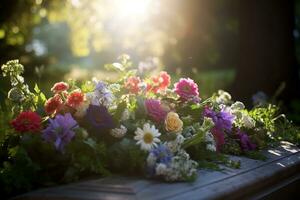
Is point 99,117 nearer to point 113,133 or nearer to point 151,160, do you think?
point 113,133

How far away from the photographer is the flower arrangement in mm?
2766

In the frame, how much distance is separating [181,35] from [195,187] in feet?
36.0

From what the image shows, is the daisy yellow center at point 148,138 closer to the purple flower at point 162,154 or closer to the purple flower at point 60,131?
the purple flower at point 162,154

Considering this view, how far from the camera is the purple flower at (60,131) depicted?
2.77 m

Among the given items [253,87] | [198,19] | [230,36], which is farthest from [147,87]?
[230,36]

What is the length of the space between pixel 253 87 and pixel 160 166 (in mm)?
6291

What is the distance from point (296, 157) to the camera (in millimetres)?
3877

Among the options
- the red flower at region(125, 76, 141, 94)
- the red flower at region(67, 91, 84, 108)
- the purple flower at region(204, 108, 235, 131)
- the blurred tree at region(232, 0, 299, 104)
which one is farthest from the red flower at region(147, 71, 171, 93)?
the blurred tree at region(232, 0, 299, 104)

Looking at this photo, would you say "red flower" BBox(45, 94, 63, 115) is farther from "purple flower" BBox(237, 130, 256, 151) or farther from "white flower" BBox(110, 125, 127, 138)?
"purple flower" BBox(237, 130, 256, 151)

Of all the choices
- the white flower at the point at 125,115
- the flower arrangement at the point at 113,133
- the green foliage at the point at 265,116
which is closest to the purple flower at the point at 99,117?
the flower arrangement at the point at 113,133

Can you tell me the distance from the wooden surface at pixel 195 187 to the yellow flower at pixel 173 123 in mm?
356

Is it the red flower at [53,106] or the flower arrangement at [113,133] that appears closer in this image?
the flower arrangement at [113,133]

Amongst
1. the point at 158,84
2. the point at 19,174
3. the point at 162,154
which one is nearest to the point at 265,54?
the point at 158,84

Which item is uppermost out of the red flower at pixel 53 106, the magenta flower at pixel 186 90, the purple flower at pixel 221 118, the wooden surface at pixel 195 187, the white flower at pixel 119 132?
the magenta flower at pixel 186 90
